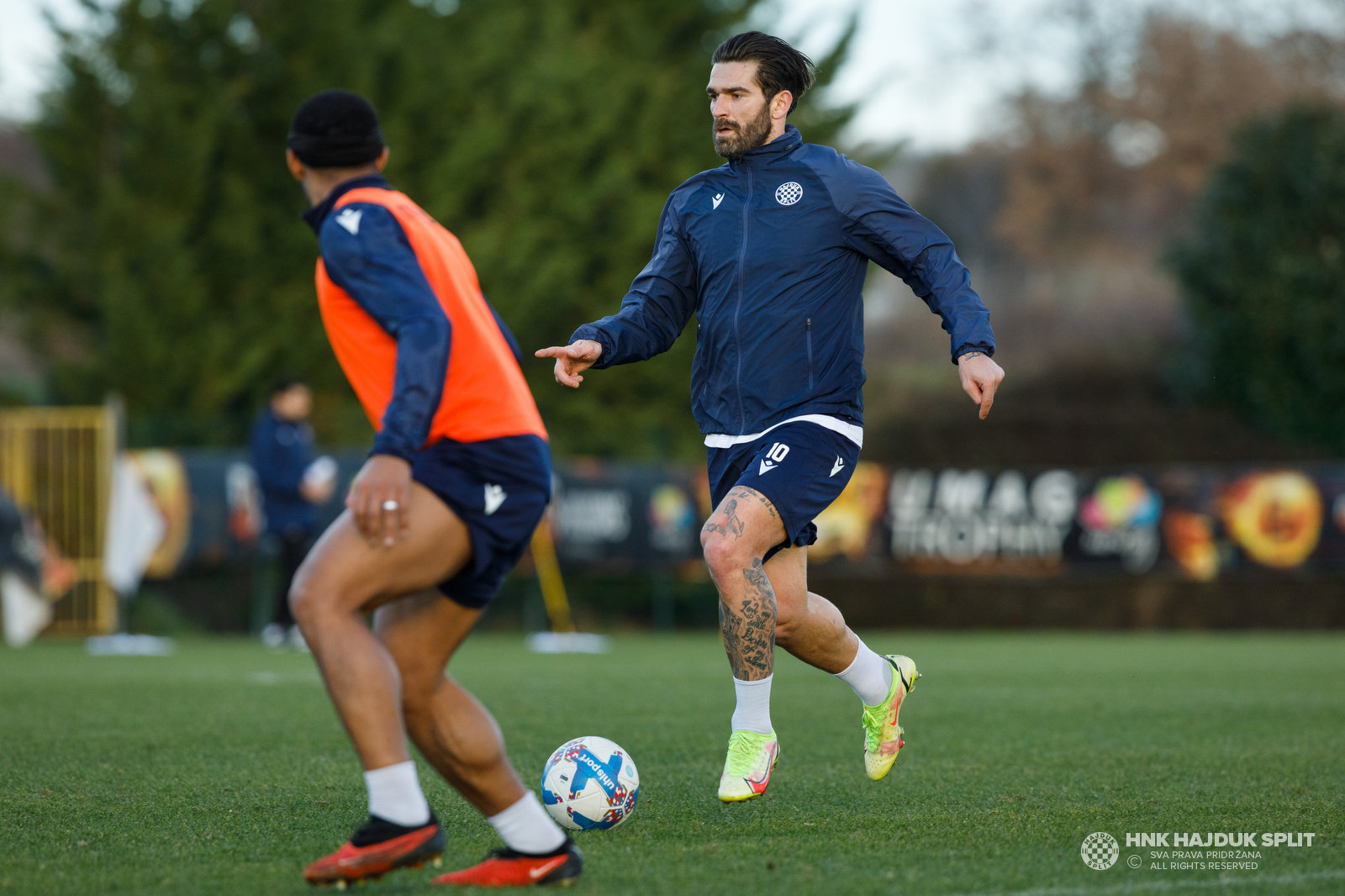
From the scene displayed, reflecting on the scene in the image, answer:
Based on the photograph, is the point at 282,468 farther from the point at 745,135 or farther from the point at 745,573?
the point at 745,573

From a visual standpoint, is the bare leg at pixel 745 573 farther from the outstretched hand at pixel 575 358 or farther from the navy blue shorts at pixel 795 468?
the outstretched hand at pixel 575 358

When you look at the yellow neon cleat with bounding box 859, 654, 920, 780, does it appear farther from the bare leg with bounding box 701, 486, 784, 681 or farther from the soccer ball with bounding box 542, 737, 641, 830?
the soccer ball with bounding box 542, 737, 641, 830

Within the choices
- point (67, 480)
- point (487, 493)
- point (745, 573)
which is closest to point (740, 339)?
point (745, 573)

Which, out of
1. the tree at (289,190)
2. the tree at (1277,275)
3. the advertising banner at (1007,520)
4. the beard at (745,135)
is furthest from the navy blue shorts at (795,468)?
the tree at (1277,275)

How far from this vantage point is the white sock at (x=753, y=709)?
4.72 m

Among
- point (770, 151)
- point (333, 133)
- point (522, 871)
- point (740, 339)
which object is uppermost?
point (770, 151)

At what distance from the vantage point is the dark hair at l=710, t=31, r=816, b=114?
4977mm

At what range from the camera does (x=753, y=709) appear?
474cm

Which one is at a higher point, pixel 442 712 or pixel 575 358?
pixel 575 358

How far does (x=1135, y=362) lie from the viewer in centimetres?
2359

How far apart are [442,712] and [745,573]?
1426 mm

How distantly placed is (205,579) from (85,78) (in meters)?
5.89

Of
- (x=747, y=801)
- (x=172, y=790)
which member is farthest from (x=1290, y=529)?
(x=172, y=790)

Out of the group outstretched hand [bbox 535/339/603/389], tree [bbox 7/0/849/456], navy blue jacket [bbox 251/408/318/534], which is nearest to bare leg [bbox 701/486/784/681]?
outstretched hand [bbox 535/339/603/389]
